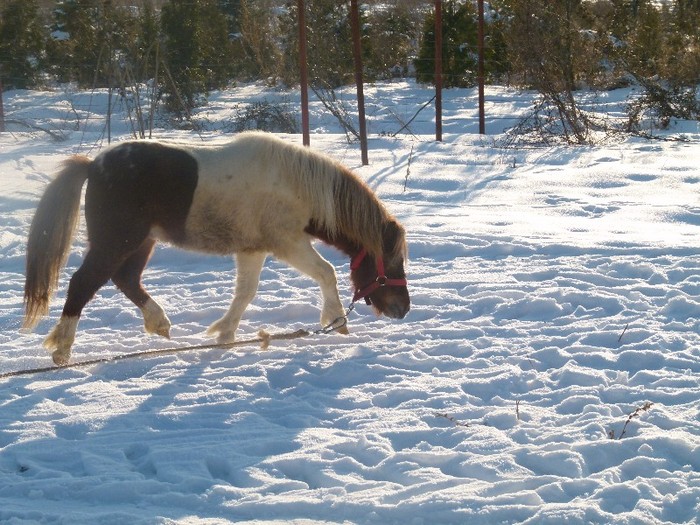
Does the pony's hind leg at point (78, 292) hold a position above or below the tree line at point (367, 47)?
below

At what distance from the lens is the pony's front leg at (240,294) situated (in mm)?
5586

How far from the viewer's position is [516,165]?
11.7m

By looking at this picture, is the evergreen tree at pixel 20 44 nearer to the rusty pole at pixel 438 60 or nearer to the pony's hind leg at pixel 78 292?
the rusty pole at pixel 438 60

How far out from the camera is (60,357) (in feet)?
16.7

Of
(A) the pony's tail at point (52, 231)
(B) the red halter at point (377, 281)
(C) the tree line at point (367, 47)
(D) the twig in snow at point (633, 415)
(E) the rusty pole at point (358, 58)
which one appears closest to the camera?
(D) the twig in snow at point (633, 415)

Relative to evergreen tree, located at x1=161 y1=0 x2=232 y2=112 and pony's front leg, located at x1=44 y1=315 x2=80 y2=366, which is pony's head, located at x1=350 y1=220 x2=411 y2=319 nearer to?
pony's front leg, located at x1=44 y1=315 x2=80 y2=366

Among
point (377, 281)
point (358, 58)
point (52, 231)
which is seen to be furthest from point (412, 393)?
point (358, 58)

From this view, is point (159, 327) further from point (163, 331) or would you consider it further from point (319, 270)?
point (319, 270)

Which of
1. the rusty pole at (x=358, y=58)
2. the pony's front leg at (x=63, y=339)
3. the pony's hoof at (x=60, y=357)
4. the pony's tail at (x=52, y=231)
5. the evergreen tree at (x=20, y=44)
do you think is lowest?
the pony's hoof at (x=60, y=357)

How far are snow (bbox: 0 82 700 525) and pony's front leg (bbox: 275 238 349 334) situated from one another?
163 millimetres

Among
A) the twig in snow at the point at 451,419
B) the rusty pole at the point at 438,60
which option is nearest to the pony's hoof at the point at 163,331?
the twig in snow at the point at 451,419

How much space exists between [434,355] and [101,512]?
97.3 inches

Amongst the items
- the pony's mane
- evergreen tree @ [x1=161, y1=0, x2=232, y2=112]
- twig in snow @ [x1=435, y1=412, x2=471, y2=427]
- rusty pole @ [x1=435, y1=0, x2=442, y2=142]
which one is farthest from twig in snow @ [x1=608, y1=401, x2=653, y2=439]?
evergreen tree @ [x1=161, y1=0, x2=232, y2=112]

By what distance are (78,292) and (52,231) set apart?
17.2 inches
